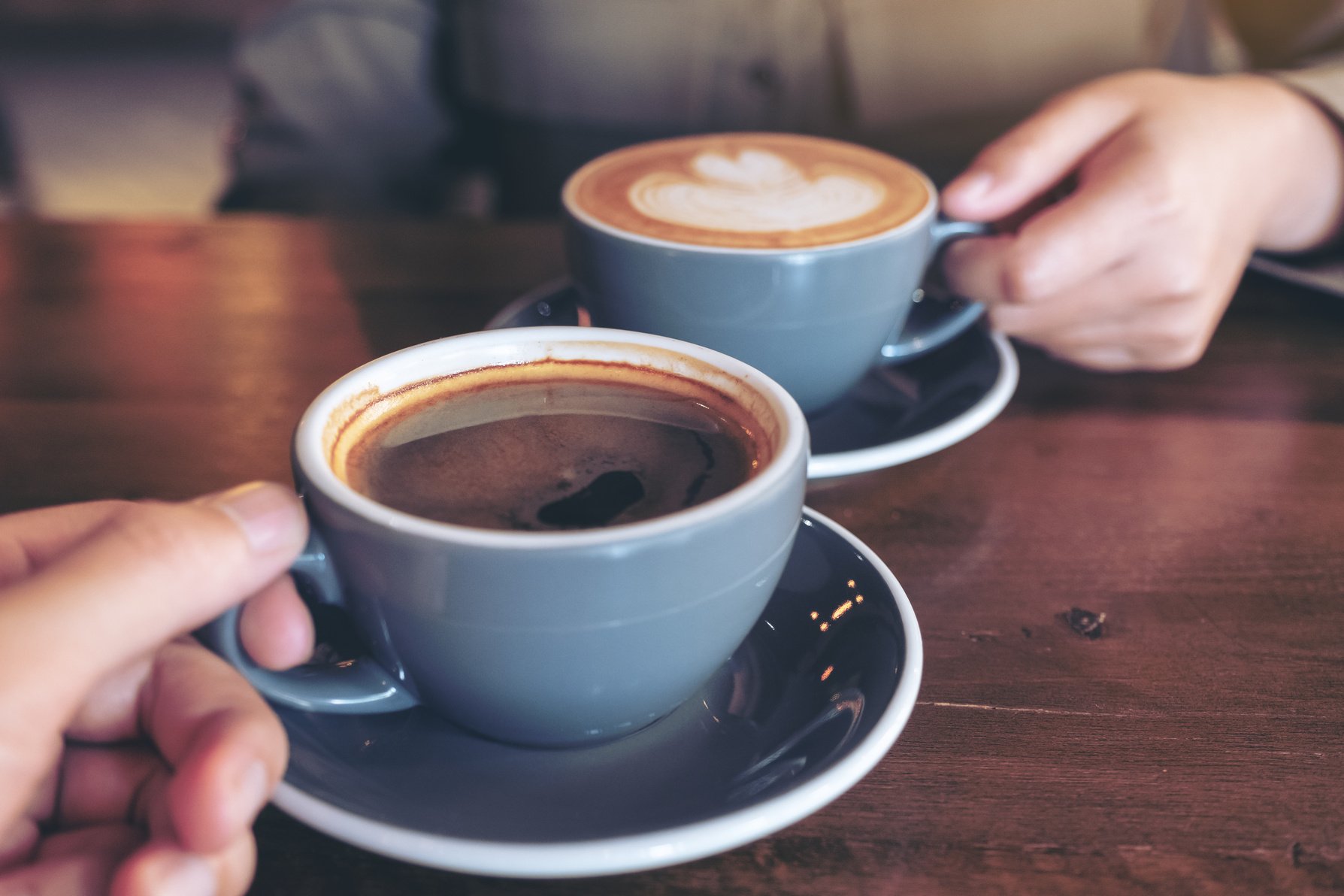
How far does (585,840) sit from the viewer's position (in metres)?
0.39

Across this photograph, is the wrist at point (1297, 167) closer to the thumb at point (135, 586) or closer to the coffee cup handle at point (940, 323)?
the coffee cup handle at point (940, 323)

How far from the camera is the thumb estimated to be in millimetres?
369

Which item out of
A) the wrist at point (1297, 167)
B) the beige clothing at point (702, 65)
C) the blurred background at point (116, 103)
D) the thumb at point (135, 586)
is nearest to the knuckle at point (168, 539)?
the thumb at point (135, 586)

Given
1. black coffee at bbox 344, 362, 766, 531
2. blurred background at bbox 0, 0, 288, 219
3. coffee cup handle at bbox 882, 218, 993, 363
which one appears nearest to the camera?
black coffee at bbox 344, 362, 766, 531

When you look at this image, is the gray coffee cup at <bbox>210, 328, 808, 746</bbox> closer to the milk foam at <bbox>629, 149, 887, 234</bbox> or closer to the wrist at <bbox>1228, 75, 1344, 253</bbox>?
the milk foam at <bbox>629, 149, 887, 234</bbox>

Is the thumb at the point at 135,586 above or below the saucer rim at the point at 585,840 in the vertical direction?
above

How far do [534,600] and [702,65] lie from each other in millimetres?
1322

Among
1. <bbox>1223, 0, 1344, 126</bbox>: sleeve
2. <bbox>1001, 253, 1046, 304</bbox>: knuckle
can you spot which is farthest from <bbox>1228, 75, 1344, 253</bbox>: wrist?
<bbox>1001, 253, 1046, 304</bbox>: knuckle

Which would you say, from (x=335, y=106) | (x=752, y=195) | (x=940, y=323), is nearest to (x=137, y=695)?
(x=752, y=195)

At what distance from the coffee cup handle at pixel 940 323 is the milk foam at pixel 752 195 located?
0.28 ft

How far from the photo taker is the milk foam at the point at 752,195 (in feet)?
2.61

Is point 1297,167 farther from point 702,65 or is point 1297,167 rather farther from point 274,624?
point 274,624

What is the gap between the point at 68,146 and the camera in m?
4.25

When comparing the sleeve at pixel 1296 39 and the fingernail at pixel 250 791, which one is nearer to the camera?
the fingernail at pixel 250 791
